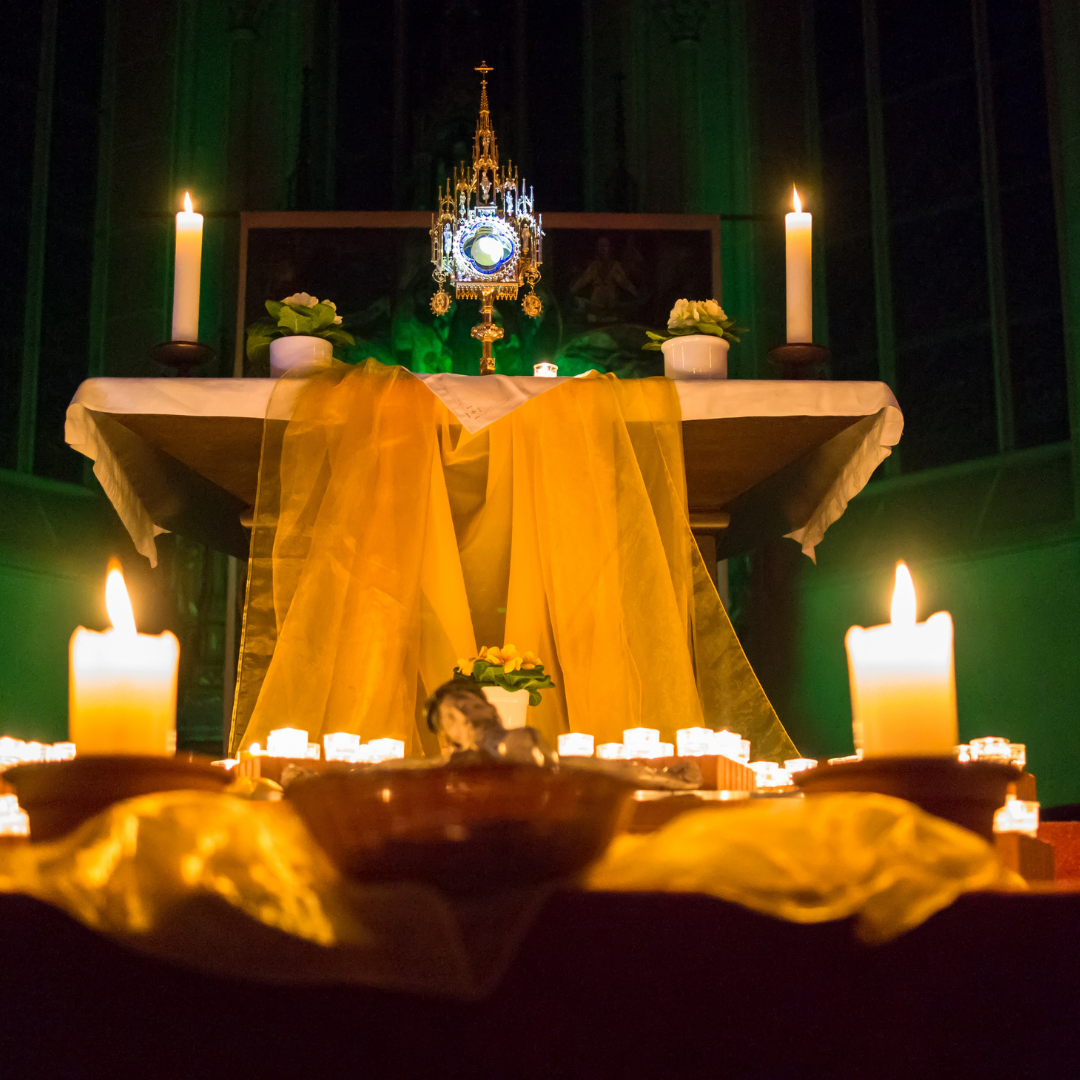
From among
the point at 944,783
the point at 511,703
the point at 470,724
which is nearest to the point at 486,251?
the point at 511,703

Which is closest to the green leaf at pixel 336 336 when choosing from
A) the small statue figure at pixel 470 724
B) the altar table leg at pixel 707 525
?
the altar table leg at pixel 707 525

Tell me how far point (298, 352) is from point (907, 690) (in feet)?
4.82

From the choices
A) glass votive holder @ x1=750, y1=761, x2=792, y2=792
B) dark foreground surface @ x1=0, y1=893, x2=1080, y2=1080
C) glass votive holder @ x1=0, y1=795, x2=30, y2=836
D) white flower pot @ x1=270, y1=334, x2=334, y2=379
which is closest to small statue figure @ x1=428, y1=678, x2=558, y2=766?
dark foreground surface @ x1=0, y1=893, x2=1080, y2=1080

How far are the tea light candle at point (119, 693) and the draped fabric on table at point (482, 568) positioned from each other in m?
0.86

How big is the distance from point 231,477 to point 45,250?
2370mm

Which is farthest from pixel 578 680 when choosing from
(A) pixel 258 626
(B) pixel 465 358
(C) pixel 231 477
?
(B) pixel 465 358

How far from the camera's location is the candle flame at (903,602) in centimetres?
78

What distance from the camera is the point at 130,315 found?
13.7ft

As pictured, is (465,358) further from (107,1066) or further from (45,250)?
(107,1066)

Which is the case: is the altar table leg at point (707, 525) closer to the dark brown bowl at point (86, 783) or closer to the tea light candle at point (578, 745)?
the tea light candle at point (578, 745)

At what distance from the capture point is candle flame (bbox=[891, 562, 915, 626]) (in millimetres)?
785

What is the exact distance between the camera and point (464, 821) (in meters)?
0.65

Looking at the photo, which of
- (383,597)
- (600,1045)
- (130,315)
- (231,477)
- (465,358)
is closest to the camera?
(600,1045)

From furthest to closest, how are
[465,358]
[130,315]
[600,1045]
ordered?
[130,315], [465,358], [600,1045]
